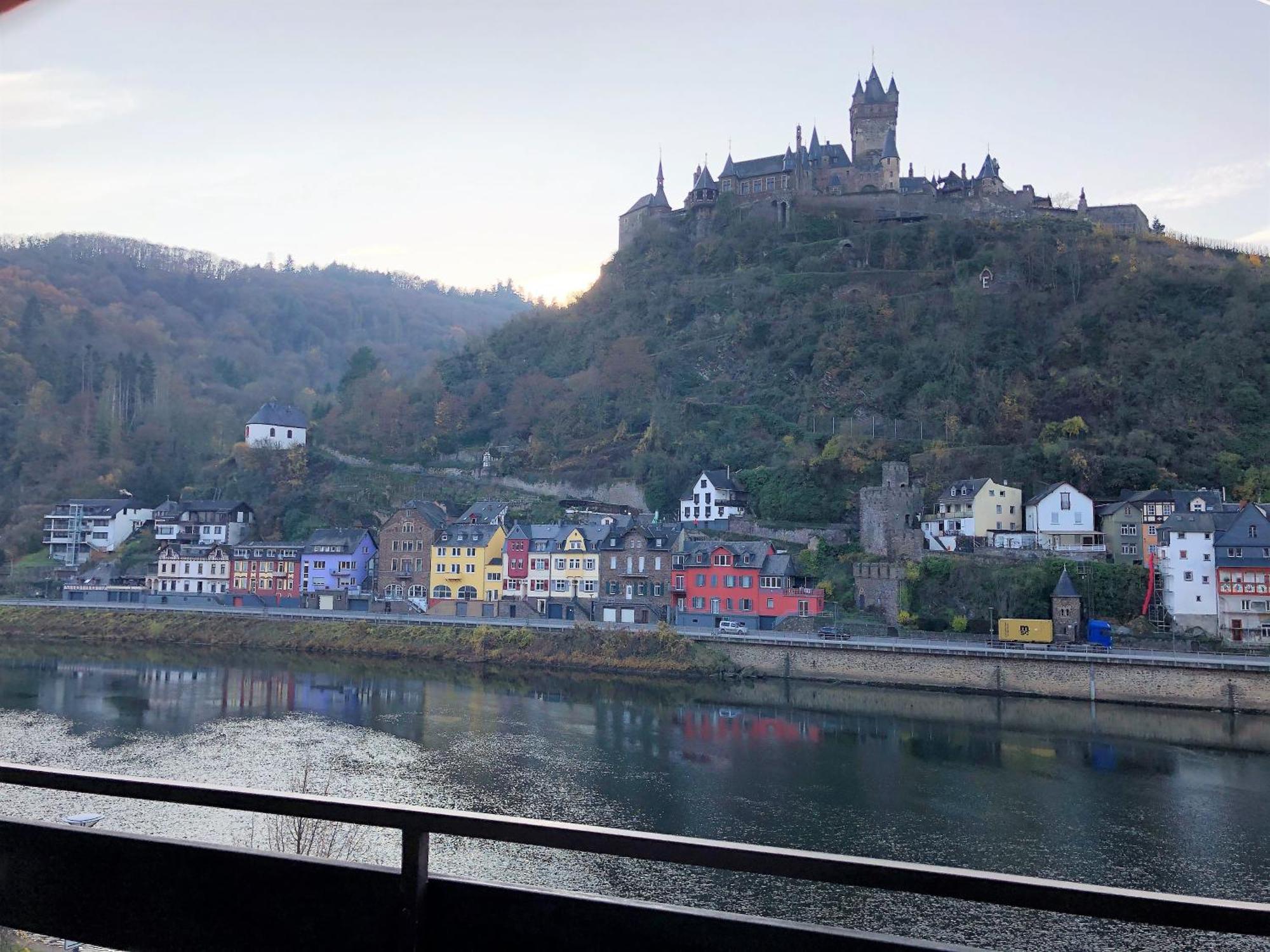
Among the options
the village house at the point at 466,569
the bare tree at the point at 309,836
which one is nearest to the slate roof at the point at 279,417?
the village house at the point at 466,569

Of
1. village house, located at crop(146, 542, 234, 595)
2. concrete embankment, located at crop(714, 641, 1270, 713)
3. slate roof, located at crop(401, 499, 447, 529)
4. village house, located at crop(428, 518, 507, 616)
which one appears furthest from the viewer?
village house, located at crop(146, 542, 234, 595)

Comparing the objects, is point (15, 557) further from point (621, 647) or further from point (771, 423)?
point (771, 423)

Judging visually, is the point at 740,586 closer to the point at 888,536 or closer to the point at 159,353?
the point at 888,536

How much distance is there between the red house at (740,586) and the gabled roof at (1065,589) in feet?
17.8

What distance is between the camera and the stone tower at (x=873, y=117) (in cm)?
4388

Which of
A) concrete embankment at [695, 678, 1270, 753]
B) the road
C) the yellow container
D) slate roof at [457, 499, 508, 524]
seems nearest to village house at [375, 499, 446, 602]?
slate roof at [457, 499, 508, 524]

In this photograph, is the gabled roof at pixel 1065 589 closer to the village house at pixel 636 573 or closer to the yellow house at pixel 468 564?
the village house at pixel 636 573

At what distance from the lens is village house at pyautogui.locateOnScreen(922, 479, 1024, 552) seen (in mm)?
26031

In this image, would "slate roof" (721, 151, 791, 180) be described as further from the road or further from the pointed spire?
the road

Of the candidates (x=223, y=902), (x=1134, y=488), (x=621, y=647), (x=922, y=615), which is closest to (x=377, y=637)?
(x=621, y=647)

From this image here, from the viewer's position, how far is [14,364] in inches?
1708

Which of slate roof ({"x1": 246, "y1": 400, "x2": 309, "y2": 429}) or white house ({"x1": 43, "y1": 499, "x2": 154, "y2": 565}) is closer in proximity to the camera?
white house ({"x1": 43, "y1": 499, "x2": 154, "y2": 565})

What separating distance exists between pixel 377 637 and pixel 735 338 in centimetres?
1781

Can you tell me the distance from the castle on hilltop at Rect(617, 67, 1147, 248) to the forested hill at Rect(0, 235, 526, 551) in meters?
15.6
